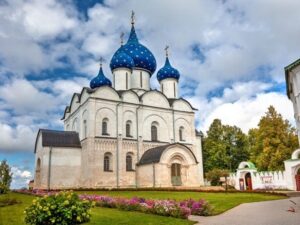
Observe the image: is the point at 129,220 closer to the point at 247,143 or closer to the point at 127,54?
the point at 127,54

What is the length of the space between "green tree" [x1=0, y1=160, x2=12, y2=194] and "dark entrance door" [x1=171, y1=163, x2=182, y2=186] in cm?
1587

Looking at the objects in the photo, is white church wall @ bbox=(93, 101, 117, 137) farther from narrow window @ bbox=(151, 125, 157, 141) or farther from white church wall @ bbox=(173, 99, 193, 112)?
white church wall @ bbox=(173, 99, 193, 112)

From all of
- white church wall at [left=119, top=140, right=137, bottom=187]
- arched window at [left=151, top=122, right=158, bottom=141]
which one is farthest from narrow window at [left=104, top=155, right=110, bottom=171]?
arched window at [left=151, top=122, right=158, bottom=141]

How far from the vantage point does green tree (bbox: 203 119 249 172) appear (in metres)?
42.1

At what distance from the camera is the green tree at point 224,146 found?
4212 centimetres

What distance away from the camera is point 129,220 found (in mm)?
9508

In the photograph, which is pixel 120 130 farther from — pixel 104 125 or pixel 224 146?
pixel 224 146

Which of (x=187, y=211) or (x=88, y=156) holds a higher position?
(x=88, y=156)

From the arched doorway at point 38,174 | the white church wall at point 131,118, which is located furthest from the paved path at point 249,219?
the arched doorway at point 38,174

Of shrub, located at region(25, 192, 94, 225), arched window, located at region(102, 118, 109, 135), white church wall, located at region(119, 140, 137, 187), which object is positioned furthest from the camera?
arched window, located at region(102, 118, 109, 135)

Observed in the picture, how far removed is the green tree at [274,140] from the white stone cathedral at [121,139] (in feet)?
23.1

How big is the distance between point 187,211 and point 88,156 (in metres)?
19.1

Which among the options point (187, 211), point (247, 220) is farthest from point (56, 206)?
point (247, 220)

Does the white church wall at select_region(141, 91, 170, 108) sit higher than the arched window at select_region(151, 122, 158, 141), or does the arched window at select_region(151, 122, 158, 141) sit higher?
the white church wall at select_region(141, 91, 170, 108)
